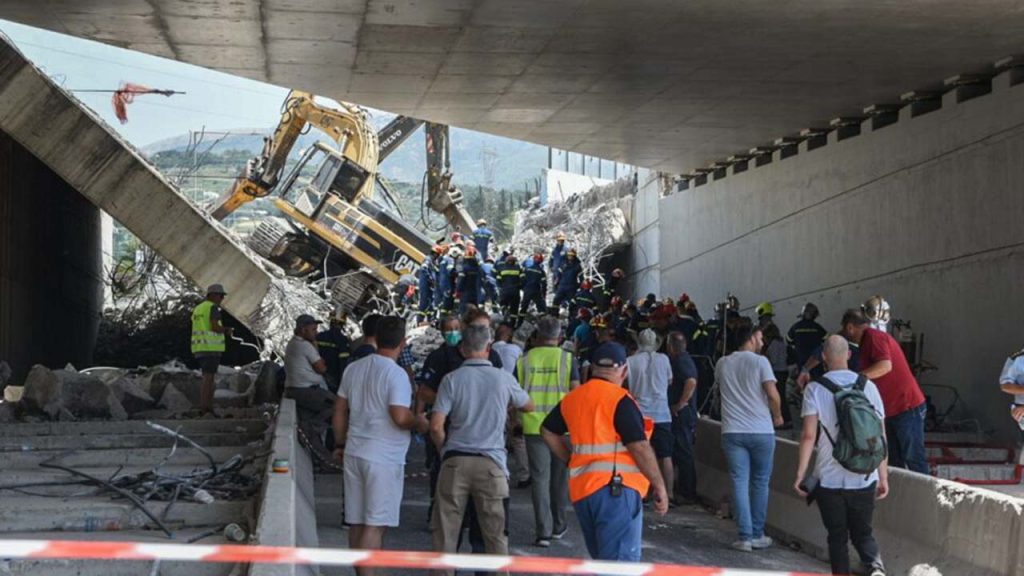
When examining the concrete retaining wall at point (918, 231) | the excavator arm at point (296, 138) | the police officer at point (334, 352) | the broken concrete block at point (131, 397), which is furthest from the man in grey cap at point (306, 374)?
the excavator arm at point (296, 138)

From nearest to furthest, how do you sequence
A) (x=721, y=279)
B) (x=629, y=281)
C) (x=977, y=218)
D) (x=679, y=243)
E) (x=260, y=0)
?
(x=260, y=0) < (x=977, y=218) < (x=721, y=279) < (x=679, y=243) < (x=629, y=281)

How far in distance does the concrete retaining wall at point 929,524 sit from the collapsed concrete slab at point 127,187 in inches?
521

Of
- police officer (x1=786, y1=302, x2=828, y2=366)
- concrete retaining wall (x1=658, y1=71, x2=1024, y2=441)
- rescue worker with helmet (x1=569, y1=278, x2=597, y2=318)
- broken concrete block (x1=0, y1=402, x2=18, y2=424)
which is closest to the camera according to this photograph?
concrete retaining wall (x1=658, y1=71, x2=1024, y2=441)

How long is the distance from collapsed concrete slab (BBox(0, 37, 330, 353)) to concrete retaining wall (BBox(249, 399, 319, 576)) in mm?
9848

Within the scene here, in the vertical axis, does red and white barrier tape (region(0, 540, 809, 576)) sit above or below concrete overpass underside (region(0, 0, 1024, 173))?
below

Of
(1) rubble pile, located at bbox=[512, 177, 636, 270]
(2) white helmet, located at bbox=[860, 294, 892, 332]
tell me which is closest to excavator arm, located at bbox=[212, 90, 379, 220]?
(1) rubble pile, located at bbox=[512, 177, 636, 270]

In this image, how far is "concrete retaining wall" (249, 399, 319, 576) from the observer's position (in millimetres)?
7345

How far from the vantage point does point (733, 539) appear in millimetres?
12117

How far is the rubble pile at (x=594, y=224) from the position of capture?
38.6 metres

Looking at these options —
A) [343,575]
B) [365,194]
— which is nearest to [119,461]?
[343,575]

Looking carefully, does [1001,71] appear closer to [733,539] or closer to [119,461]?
[733,539]

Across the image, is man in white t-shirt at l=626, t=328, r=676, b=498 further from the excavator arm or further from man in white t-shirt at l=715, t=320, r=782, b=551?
the excavator arm

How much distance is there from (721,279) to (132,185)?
11.9 meters

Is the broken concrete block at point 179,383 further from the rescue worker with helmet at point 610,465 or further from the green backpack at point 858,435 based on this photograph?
the rescue worker with helmet at point 610,465
